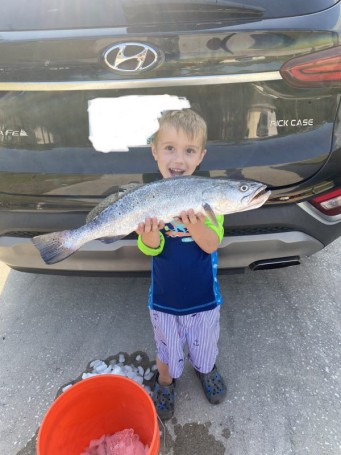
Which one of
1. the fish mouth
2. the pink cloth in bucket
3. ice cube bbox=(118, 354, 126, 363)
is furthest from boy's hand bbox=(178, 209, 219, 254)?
ice cube bbox=(118, 354, 126, 363)

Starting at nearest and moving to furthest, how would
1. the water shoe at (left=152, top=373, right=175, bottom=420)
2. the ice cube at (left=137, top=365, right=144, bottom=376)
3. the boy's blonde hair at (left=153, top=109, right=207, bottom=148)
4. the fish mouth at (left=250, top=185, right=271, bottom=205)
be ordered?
the fish mouth at (left=250, top=185, right=271, bottom=205) → the boy's blonde hair at (left=153, top=109, right=207, bottom=148) → the water shoe at (left=152, top=373, right=175, bottom=420) → the ice cube at (left=137, top=365, right=144, bottom=376)

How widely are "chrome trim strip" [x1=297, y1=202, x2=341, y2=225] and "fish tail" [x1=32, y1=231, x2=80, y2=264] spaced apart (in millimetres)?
1151

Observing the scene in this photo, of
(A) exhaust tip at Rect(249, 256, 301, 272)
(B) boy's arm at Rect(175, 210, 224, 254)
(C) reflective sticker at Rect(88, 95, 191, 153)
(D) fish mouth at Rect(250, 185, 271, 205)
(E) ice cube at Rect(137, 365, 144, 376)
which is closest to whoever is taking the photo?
(D) fish mouth at Rect(250, 185, 271, 205)

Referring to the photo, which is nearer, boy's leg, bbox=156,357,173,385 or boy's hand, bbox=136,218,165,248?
boy's hand, bbox=136,218,165,248

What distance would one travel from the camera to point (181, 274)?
1.93 metres

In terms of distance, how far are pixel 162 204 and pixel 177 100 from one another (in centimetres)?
56

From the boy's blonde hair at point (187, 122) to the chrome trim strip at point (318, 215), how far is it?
679 millimetres

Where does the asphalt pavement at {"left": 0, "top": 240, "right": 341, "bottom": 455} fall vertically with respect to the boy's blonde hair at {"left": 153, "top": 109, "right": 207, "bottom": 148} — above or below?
below

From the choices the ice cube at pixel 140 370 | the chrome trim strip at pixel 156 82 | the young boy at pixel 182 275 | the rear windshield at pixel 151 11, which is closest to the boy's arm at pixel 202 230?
the young boy at pixel 182 275

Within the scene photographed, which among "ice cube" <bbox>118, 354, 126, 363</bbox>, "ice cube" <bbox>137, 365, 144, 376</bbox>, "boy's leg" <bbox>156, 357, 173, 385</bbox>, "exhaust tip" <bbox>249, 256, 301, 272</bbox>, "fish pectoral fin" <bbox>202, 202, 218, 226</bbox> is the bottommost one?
"ice cube" <bbox>118, 354, 126, 363</bbox>

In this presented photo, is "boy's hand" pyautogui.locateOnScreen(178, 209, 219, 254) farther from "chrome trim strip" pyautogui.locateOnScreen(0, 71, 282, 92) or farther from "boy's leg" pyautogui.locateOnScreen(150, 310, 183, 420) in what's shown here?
"chrome trim strip" pyautogui.locateOnScreen(0, 71, 282, 92)

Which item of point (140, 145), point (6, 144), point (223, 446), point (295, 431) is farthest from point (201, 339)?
point (6, 144)

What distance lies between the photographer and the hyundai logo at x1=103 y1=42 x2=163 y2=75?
1.77 meters

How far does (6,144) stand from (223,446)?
6.06ft
